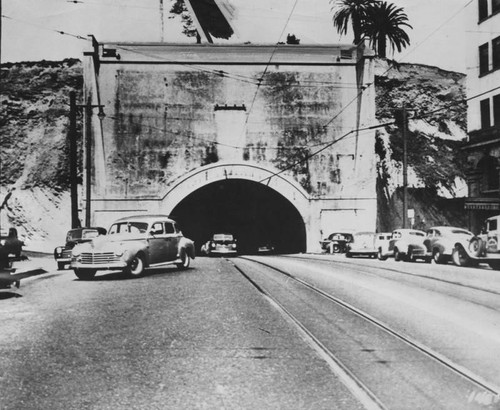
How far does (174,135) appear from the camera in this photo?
118ft

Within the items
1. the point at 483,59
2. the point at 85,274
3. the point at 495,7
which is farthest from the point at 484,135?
the point at 85,274

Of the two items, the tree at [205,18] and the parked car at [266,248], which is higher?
the tree at [205,18]

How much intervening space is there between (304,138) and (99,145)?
36.7 ft

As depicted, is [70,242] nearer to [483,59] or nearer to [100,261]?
[100,261]

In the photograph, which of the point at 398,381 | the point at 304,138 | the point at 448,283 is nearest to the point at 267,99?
the point at 304,138

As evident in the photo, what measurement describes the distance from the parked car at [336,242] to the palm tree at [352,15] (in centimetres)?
2590

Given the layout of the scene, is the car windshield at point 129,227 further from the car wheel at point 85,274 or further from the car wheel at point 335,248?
the car wheel at point 335,248

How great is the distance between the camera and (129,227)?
18031mm

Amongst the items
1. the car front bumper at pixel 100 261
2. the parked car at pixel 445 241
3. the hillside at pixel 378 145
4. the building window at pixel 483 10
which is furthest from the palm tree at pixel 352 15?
the hillside at pixel 378 145

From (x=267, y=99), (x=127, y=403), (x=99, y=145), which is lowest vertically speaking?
(x=127, y=403)

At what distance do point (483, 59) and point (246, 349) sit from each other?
1351cm

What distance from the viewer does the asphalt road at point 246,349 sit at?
539 centimetres

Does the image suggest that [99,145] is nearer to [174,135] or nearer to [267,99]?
[174,135]

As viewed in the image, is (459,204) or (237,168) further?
(459,204)
